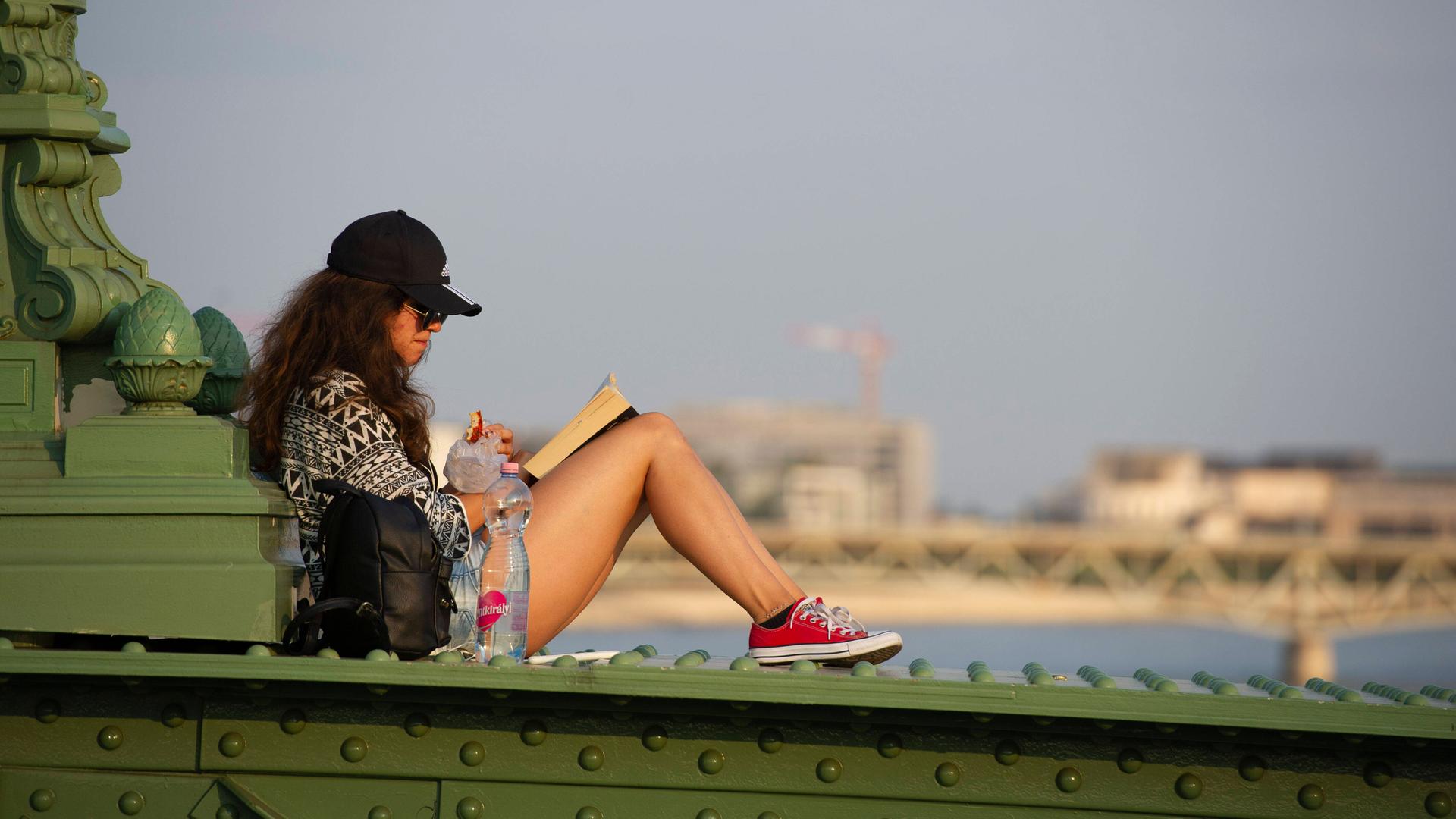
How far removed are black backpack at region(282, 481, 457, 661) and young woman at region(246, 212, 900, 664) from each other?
0.68ft

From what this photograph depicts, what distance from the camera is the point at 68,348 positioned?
3.50 meters

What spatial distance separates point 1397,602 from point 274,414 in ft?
229

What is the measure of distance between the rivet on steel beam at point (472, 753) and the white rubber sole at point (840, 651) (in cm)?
83

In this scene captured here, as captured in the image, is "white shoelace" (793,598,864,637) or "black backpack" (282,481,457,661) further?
"white shoelace" (793,598,864,637)

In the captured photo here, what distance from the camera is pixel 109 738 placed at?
118 inches

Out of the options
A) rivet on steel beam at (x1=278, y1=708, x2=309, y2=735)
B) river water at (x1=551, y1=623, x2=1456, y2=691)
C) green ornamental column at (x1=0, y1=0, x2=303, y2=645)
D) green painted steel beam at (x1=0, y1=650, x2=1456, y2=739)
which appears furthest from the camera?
river water at (x1=551, y1=623, x2=1456, y2=691)

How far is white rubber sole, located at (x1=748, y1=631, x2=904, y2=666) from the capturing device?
3.54 m

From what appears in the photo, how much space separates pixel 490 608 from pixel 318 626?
0.40 meters

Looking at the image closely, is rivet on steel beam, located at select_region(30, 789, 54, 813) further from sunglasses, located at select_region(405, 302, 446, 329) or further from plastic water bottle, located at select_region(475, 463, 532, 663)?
sunglasses, located at select_region(405, 302, 446, 329)

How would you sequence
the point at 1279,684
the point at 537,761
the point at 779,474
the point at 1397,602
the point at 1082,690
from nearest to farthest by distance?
the point at 1082,690, the point at 537,761, the point at 1279,684, the point at 1397,602, the point at 779,474

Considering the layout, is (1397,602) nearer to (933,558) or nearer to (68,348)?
(933,558)

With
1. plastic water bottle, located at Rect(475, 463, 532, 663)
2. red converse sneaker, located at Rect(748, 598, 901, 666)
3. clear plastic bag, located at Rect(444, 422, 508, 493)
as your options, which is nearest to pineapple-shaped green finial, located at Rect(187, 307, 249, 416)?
clear plastic bag, located at Rect(444, 422, 508, 493)

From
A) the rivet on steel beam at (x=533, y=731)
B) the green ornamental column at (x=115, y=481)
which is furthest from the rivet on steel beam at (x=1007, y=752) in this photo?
the green ornamental column at (x=115, y=481)

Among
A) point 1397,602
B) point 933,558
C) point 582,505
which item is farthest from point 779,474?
point 582,505
